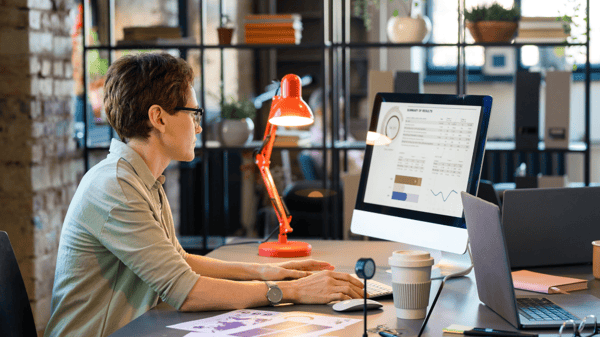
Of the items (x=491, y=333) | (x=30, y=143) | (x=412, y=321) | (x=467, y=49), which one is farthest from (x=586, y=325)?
(x=467, y=49)

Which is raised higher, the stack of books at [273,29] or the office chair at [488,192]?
the stack of books at [273,29]

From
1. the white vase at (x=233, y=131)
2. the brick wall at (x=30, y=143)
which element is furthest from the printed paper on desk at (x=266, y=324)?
the white vase at (x=233, y=131)

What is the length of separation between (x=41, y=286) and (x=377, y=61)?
3.71 metres

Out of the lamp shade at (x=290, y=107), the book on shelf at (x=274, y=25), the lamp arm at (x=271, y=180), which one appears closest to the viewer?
the lamp shade at (x=290, y=107)

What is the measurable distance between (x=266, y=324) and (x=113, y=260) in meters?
0.42

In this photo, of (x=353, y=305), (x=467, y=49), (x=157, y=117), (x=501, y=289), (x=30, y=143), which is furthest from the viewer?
(x=467, y=49)

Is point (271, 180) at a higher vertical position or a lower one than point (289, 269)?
higher

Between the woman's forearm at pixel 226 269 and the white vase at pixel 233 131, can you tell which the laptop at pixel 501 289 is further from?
the white vase at pixel 233 131

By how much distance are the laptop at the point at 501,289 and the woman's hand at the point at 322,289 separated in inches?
10.8

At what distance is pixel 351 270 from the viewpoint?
163 centimetres

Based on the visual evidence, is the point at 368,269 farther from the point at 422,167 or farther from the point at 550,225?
the point at 550,225

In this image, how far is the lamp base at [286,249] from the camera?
1.82 meters

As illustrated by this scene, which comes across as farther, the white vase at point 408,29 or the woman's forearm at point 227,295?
the white vase at point 408,29

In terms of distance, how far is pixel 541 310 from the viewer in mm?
1217
